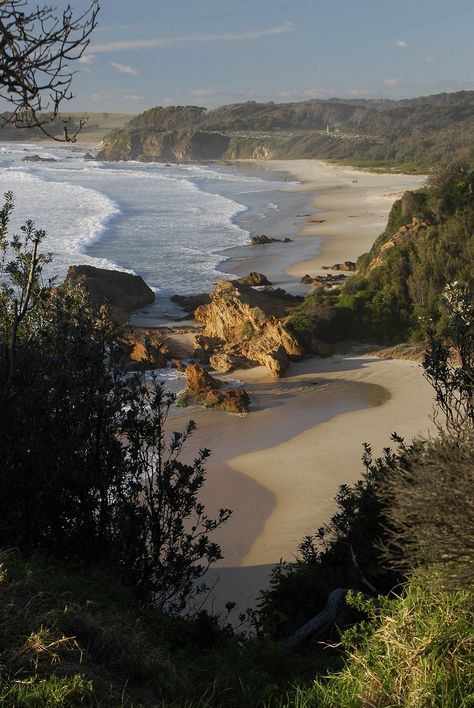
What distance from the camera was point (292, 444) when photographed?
13531 mm

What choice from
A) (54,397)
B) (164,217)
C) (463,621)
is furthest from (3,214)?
(164,217)

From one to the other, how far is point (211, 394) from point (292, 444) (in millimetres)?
2621

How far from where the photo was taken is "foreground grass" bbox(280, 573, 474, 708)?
3.96m

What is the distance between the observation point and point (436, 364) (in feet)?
28.9

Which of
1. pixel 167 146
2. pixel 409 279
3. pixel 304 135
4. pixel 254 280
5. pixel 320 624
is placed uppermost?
pixel 304 135

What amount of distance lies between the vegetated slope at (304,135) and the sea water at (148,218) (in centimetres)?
2279

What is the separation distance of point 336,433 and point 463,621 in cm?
950

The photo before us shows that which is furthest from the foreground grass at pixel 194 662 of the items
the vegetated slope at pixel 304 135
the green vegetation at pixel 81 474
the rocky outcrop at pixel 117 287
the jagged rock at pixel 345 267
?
the vegetated slope at pixel 304 135

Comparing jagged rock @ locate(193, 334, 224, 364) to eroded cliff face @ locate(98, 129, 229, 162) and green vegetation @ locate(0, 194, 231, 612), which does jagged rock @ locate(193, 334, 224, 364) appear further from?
eroded cliff face @ locate(98, 129, 229, 162)

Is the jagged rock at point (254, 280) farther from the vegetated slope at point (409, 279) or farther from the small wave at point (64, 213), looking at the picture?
the small wave at point (64, 213)

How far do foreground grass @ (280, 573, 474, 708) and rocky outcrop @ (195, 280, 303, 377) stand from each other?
13039 millimetres

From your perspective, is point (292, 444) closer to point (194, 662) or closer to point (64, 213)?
point (194, 662)

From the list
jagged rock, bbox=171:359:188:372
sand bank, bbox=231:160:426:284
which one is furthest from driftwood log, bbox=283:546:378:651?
sand bank, bbox=231:160:426:284

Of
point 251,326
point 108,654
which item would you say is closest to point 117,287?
point 251,326
